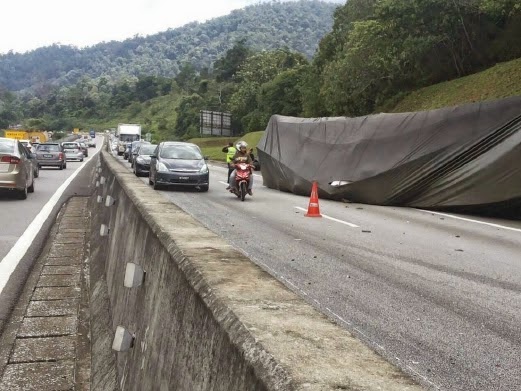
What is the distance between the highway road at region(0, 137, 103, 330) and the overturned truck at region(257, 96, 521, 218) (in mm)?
7778

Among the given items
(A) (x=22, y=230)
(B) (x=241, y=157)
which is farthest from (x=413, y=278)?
(B) (x=241, y=157)

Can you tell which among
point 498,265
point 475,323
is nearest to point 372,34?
point 498,265

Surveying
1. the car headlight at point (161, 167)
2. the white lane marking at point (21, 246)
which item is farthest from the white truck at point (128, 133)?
the white lane marking at point (21, 246)

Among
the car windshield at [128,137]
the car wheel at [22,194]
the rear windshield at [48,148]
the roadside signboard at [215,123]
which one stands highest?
the roadside signboard at [215,123]

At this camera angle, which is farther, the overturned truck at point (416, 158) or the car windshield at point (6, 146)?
the car windshield at point (6, 146)

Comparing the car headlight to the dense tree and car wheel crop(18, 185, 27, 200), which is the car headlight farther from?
the dense tree

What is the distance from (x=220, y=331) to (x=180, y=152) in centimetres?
2050

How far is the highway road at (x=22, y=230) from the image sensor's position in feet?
25.6

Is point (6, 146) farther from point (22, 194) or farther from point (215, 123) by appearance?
point (215, 123)

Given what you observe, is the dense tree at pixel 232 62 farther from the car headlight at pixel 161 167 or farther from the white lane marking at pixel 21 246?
the white lane marking at pixel 21 246

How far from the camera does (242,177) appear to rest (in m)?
18.5

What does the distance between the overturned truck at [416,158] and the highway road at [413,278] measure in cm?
72

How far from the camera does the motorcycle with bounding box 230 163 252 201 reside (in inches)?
724

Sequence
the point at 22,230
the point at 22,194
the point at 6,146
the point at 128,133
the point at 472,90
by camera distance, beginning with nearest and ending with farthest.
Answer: the point at 22,230 → the point at 22,194 → the point at 6,146 → the point at 472,90 → the point at 128,133
